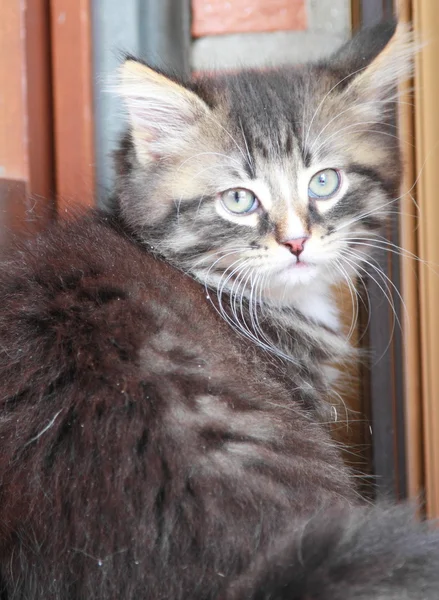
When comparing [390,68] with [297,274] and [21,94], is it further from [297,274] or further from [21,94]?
[21,94]

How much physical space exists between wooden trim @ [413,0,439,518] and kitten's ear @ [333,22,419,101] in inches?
2.1

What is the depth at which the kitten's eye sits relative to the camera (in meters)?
1.50

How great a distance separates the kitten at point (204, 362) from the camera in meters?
1.06

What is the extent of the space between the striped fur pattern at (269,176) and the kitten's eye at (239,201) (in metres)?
0.01

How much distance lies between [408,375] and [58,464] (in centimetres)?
98

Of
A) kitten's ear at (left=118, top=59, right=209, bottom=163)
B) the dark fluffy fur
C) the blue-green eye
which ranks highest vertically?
kitten's ear at (left=118, top=59, right=209, bottom=163)

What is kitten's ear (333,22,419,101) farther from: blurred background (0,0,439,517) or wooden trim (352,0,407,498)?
wooden trim (352,0,407,498)

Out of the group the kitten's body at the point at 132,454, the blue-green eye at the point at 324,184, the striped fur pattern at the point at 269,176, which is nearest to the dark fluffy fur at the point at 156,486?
A: the kitten's body at the point at 132,454

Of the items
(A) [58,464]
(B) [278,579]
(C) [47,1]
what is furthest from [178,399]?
(C) [47,1]

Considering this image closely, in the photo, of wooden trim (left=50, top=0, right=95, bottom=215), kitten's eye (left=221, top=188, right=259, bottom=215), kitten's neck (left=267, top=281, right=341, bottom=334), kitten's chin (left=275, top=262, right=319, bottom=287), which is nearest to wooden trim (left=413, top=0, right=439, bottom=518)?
kitten's neck (left=267, top=281, right=341, bottom=334)

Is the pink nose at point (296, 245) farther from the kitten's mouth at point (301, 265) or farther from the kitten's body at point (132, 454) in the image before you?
the kitten's body at point (132, 454)

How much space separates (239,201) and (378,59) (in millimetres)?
425

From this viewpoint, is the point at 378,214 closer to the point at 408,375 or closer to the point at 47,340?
the point at 408,375

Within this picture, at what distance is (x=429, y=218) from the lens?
5.53ft
